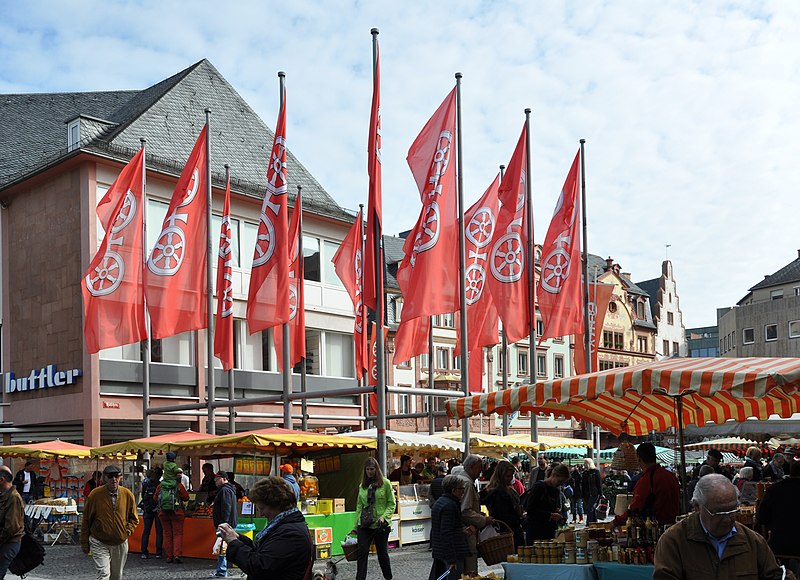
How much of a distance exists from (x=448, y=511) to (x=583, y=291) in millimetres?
16319

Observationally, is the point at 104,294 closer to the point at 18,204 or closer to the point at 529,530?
the point at 529,530

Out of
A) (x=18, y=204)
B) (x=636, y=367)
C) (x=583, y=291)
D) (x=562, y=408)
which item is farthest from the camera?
(x=18, y=204)

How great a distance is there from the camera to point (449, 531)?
10.4m

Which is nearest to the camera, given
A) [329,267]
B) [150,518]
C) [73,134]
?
[150,518]

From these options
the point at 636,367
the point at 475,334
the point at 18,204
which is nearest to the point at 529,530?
the point at 636,367

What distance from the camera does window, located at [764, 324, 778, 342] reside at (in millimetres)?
67688

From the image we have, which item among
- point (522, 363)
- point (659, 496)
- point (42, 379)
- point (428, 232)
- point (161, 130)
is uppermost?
point (161, 130)

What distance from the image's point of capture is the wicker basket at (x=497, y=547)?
10.8 metres

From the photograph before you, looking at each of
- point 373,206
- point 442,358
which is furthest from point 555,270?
point 442,358

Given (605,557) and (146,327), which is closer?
(605,557)

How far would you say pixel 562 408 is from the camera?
12930mm

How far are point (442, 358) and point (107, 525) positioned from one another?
51.5 meters

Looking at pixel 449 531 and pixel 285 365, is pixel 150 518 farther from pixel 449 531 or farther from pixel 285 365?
pixel 449 531

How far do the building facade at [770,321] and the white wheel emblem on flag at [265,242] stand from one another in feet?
169
